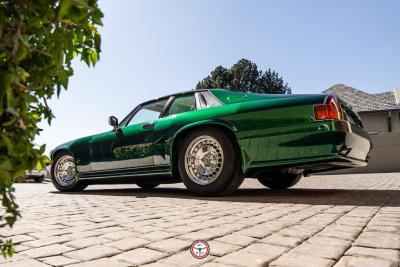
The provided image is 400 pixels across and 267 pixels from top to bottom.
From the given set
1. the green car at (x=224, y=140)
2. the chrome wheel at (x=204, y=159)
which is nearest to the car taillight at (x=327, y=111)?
the green car at (x=224, y=140)

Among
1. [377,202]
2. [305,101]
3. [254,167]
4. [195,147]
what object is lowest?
[377,202]

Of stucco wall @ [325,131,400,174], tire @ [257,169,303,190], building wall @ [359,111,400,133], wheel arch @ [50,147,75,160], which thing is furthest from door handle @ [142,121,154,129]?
building wall @ [359,111,400,133]

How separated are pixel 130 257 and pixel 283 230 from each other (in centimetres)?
109

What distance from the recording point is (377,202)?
3.68 metres

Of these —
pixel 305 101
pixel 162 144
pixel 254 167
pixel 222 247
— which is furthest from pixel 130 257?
pixel 162 144

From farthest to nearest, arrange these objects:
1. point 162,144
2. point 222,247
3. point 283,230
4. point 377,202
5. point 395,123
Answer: point 395,123 < point 162,144 < point 377,202 < point 283,230 < point 222,247

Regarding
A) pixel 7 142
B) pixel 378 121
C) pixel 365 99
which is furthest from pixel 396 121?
pixel 7 142

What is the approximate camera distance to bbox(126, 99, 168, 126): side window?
207 inches

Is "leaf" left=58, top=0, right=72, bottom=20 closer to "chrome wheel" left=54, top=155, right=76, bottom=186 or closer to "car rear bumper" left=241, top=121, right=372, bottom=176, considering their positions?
"car rear bumper" left=241, top=121, right=372, bottom=176

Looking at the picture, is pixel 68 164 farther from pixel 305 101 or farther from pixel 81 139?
pixel 305 101

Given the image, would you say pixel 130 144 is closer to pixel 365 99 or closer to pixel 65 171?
pixel 65 171

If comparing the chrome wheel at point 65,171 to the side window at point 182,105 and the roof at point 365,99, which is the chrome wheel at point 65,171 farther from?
the roof at point 365,99

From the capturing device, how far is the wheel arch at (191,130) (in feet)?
13.5

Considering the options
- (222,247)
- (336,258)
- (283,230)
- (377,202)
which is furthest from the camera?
(377,202)
